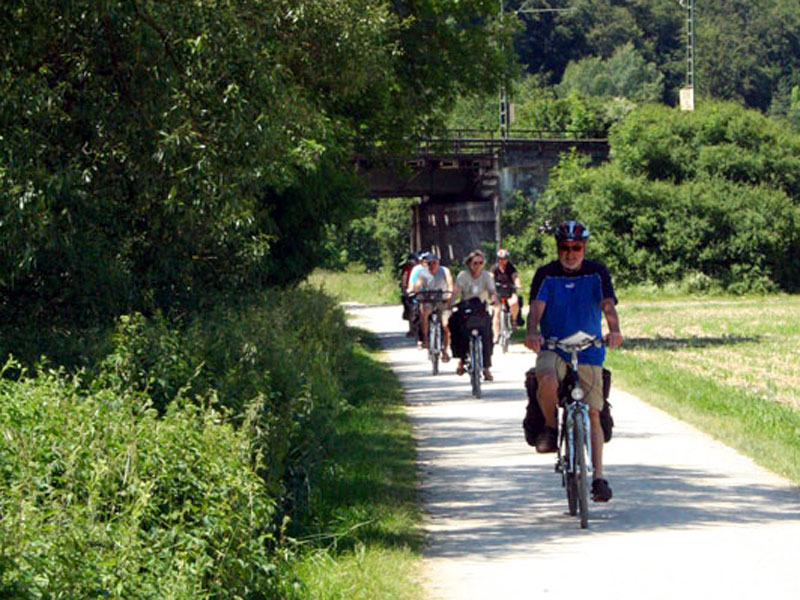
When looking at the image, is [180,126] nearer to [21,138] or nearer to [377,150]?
[21,138]

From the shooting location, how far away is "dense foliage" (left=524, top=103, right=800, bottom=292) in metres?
59.5

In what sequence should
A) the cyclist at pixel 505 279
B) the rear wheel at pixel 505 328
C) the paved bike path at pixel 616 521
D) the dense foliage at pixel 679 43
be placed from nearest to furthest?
the paved bike path at pixel 616 521
the cyclist at pixel 505 279
the rear wheel at pixel 505 328
the dense foliage at pixel 679 43

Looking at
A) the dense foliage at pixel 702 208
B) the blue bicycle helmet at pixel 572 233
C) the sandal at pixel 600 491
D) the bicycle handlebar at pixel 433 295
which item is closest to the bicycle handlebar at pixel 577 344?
the blue bicycle helmet at pixel 572 233

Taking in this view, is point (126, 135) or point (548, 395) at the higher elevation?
point (126, 135)

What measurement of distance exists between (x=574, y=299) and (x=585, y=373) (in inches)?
20.2

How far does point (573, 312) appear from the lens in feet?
35.5

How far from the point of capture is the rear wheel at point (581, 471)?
33.8 feet

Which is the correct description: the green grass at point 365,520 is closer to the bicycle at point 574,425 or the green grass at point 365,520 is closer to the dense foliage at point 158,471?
the dense foliage at point 158,471

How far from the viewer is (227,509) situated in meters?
7.36

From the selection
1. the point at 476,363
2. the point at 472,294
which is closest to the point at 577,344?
the point at 476,363

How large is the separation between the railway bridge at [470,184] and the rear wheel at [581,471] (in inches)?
1952

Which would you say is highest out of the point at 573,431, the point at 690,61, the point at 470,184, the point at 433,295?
the point at 690,61

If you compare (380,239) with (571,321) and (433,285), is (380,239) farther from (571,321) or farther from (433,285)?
(571,321)

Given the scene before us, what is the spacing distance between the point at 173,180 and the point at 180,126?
450 mm
